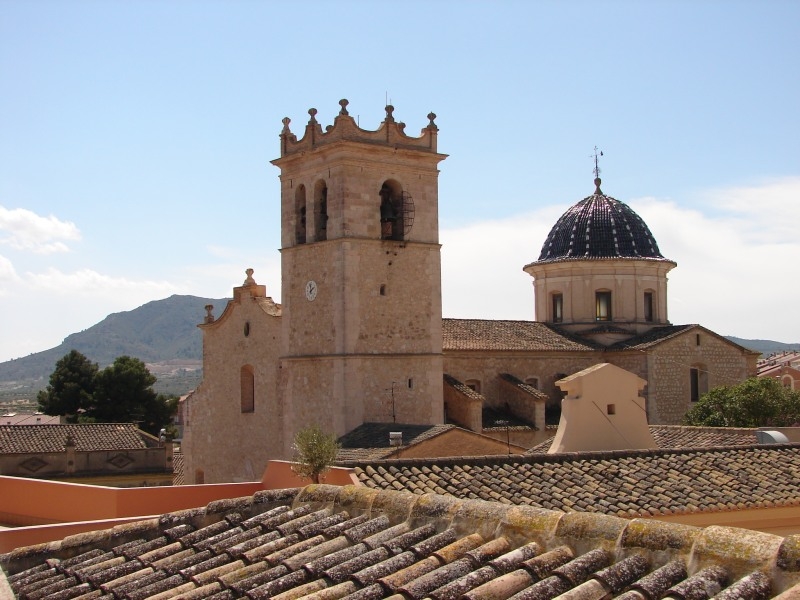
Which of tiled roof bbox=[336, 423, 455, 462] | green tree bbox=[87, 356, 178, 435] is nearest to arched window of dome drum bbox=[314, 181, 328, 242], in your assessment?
tiled roof bbox=[336, 423, 455, 462]

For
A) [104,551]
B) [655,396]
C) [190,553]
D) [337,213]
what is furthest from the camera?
[655,396]

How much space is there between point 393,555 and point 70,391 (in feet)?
175

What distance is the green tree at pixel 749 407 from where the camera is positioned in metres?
32.7

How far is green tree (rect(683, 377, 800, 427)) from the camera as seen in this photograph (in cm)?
3272

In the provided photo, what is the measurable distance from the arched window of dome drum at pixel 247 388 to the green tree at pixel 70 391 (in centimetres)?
2602

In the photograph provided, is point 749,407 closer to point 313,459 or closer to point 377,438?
point 377,438

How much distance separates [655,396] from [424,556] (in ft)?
98.5

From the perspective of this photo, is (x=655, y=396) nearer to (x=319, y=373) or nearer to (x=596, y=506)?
(x=319, y=373)

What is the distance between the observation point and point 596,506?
14.1m

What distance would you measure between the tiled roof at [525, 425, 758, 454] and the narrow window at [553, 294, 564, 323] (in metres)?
16.2

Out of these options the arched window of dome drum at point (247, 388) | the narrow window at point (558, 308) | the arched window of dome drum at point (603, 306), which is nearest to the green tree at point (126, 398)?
the arched window of dome drum at point (247, 388)

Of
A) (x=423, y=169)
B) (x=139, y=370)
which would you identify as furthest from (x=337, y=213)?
(x=139, y=370)

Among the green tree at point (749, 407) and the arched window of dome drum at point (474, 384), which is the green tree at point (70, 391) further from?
the green tree at point (749, 407)

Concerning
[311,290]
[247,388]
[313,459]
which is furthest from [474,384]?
[313,459]
